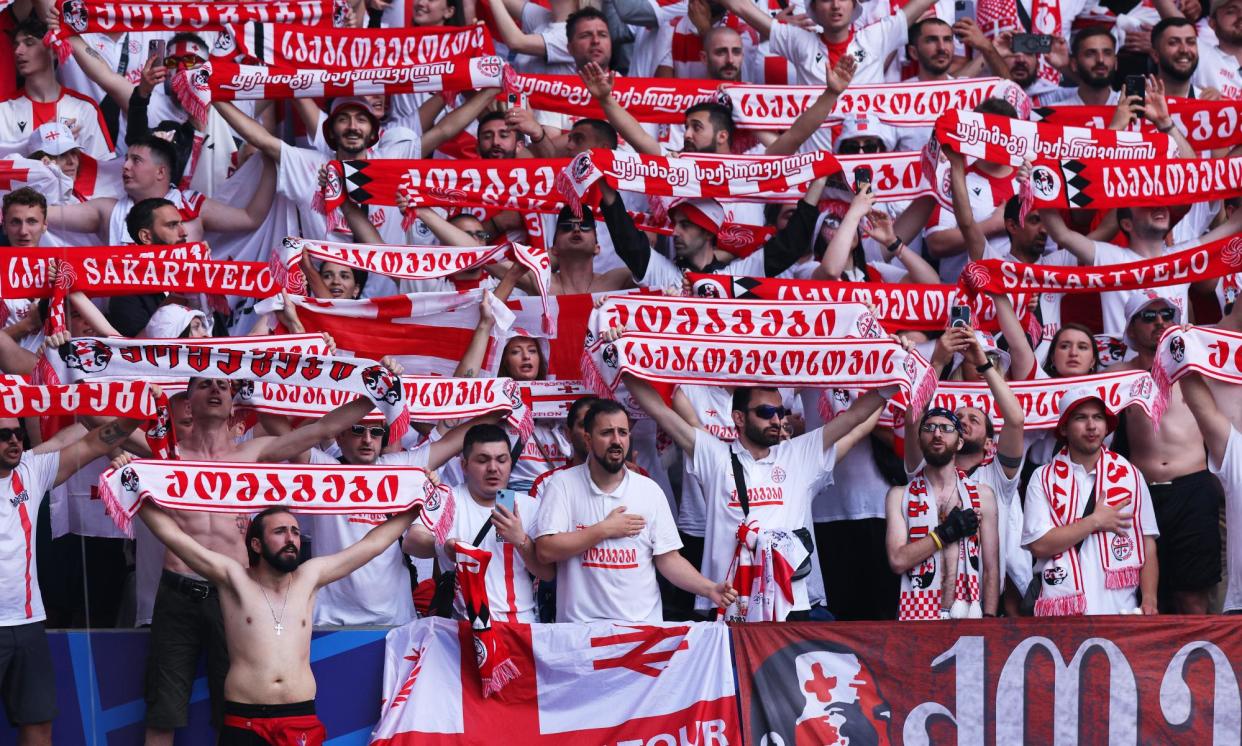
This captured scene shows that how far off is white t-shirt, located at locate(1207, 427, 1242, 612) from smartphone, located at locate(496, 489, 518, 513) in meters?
3.75

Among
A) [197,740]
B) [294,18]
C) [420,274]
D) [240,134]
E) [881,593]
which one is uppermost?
[294,18]

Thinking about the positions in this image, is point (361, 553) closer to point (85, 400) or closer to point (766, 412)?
point (85, 400)

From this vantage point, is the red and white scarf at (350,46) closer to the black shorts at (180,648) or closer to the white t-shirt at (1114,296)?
the white t-shirt at (1114,296)

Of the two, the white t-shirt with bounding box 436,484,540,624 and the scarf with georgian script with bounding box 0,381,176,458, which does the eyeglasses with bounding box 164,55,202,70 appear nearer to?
the scarf with georgian script with bounding box 0,381,176,458

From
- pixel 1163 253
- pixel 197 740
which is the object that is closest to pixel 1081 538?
pixel 1163 253

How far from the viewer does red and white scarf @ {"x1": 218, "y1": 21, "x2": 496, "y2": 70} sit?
44.5 ft

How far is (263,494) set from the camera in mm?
9977

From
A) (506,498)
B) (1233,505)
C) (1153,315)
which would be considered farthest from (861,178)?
(506,498)

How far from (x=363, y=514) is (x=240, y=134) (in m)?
3.85

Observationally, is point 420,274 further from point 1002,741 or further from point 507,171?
point 1002,741

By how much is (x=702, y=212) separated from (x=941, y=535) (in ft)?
9.99

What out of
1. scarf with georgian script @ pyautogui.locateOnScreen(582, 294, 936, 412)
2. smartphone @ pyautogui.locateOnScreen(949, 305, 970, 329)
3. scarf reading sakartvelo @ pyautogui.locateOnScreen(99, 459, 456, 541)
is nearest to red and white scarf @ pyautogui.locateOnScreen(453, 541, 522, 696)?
scarf reading sakartvelo @ pyautogui.locateOnScreen(99, 459, 456, 541)

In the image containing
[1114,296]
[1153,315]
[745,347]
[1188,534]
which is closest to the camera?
[1188,534]

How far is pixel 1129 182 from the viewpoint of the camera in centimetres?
1230
